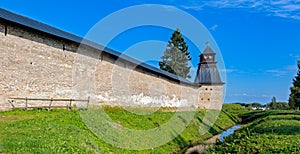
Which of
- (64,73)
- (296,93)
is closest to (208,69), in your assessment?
(296,93)

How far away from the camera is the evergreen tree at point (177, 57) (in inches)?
1422

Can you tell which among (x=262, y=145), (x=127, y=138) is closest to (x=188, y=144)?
(x=127, y=138)

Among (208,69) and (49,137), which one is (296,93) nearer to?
(208,69)

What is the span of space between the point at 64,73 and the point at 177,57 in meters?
25.7

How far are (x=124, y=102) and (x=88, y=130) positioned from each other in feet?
29.8

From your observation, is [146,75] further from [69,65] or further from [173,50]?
[173,50]

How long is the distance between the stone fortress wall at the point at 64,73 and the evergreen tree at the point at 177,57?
14957mm

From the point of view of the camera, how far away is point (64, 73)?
1216 centimetres

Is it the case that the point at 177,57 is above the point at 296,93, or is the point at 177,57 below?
above

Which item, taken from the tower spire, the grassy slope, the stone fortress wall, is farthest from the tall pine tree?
the grassy slope

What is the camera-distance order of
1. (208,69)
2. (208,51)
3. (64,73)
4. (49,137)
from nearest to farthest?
1. (49,137)
2. (64,73)
3. (208,69)
4. (208,51)

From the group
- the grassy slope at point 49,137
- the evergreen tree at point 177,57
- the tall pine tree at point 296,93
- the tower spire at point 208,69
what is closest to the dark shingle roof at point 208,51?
the tower spire at point 208,69

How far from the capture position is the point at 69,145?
566 centimetres

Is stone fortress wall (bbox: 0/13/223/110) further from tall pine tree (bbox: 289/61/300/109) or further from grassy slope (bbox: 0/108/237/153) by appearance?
tall pine tree (bbox: 289/61/300/109)
